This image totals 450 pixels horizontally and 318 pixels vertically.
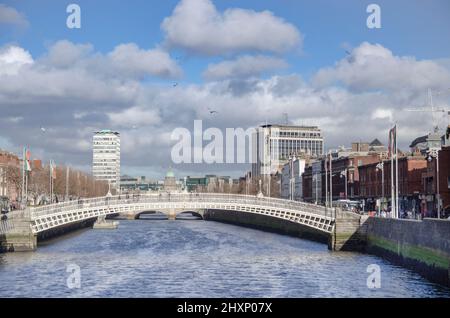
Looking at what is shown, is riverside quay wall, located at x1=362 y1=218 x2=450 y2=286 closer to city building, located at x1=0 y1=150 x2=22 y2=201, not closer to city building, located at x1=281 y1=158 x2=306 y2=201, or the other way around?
city building, located at x1=0 y1=150 x2=22 y2=201

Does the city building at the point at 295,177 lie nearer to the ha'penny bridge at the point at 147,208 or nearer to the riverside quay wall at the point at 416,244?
the ha'penny bridge at the point at 147,208

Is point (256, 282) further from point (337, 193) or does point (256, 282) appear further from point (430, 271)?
point (337, 193)

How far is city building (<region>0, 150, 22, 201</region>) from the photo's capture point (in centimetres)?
10420

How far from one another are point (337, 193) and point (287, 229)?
3354 cm

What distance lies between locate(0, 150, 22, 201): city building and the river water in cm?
4063

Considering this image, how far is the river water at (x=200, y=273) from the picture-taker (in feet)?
120

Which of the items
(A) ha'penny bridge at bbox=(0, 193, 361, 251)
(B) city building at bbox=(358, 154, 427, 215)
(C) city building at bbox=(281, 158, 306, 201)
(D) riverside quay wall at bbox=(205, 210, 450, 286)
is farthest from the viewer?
(C) city building at bbox=(281, 158, 306, 201)

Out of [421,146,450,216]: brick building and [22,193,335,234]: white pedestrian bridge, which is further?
[421,146,450,216]: brick building

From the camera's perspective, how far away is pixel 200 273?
143ft

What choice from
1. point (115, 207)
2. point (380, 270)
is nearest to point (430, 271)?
point (380, 270)

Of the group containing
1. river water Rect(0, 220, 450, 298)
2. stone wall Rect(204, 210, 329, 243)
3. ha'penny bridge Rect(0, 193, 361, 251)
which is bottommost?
river water Rect(0, 220, 450, 298)

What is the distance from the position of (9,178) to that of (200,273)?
6620 centimetres

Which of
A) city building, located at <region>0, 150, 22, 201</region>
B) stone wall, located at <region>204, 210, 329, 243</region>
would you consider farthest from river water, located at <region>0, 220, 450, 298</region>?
city building, located at <region>0, 150, 22, 201</region>

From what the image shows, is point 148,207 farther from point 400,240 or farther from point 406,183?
point 406,183
